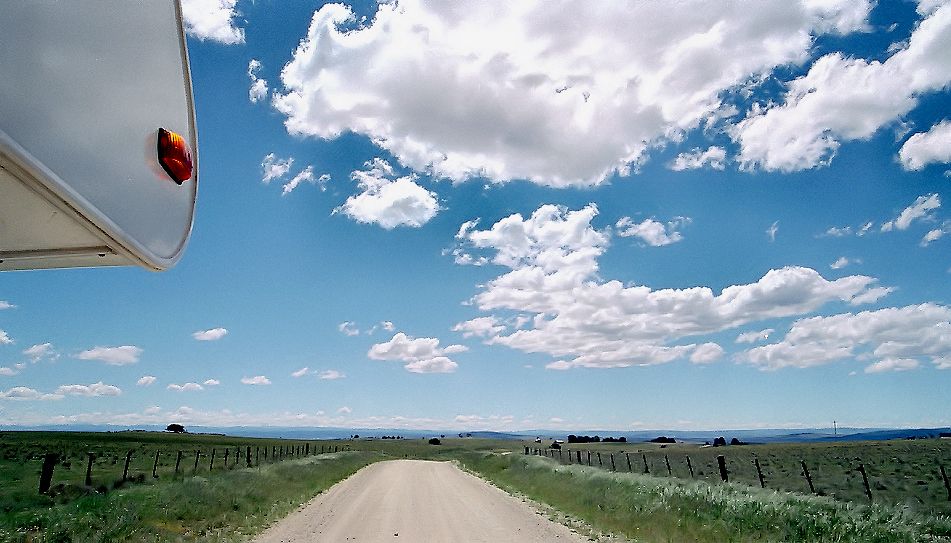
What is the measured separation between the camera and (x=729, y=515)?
40.9 ft

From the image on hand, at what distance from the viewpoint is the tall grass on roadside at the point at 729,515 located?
34.3ft

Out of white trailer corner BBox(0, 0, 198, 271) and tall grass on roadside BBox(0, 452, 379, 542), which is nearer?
white trailer corner BBox(0, 0, 198, 271)

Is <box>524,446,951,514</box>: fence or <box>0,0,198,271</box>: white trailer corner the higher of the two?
<box>0,0,198,271</box>: white trailer corner

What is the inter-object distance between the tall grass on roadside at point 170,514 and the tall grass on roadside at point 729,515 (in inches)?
303

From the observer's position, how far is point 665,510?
545 inches

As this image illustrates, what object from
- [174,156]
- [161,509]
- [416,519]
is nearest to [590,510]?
[416,519]


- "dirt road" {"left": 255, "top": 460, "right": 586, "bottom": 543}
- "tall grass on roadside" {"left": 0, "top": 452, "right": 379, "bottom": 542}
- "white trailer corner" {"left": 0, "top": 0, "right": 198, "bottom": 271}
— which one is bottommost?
"dirt road" {"left": 255, "top": 460, "right": 586, "bottom": 543}

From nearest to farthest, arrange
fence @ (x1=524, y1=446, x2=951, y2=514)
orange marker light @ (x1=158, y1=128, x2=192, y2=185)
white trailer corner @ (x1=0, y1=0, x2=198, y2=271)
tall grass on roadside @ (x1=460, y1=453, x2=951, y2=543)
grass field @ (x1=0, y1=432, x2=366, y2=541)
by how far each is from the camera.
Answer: white trailer corner @ (x1=0, y1=0, x2=198, y2=271) < orange marker light @ (x1=158, y1=128, x2=192, y2=185) < grass field @ (x1=0, y1=432, x2=366, y2=541) < tall grass on roadside @ (x1=460, y1=453, x2=951, y2=543) < fence @ (x1=524, y1=446, x2=951, y2=514)

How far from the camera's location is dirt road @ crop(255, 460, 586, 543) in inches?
499

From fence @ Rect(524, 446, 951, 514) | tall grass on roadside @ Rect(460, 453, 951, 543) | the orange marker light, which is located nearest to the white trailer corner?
the orange marker light

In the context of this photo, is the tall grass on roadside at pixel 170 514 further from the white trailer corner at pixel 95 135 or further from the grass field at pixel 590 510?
the white trailer corner at pixel 95 135

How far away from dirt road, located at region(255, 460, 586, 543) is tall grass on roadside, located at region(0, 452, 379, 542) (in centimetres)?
82

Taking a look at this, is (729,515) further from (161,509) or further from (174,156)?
(174,156)

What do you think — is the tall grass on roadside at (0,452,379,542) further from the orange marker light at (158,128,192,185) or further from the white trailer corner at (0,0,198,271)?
the orange marker light at (158,128,192,185)
